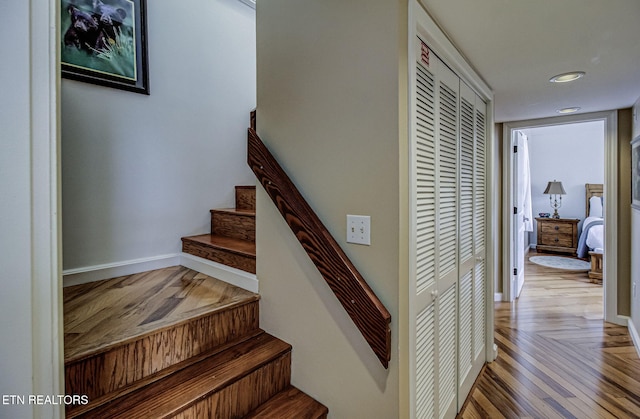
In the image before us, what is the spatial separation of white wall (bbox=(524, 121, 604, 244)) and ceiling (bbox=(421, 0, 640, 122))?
419 centimetres

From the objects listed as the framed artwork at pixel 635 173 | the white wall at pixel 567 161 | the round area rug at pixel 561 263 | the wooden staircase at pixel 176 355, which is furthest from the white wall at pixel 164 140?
the white wall at pixel 567 161

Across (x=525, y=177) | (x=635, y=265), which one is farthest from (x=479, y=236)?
(x=525, y=177)

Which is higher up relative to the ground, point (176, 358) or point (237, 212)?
point (237, 212)

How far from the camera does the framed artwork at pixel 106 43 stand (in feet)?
5.99

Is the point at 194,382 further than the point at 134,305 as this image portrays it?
No

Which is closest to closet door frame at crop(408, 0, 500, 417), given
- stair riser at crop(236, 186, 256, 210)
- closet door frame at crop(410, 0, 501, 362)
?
closet door frame at crop(410, 0, 501, 362)

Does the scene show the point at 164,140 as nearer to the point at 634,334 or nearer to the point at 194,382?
the point at 194,382

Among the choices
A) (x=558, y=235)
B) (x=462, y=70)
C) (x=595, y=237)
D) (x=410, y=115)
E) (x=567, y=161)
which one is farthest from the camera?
(x=567, y=161)

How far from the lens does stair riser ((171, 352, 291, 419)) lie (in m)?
1.14

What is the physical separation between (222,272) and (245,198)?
90cm

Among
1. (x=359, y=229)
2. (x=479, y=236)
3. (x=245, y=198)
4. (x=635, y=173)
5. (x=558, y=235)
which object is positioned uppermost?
(x=635, y=173)

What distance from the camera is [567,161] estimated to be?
6027 mm

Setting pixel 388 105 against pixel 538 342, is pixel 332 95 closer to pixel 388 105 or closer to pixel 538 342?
pixel 388 105

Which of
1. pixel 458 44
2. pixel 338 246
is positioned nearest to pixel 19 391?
pixel 338 246
